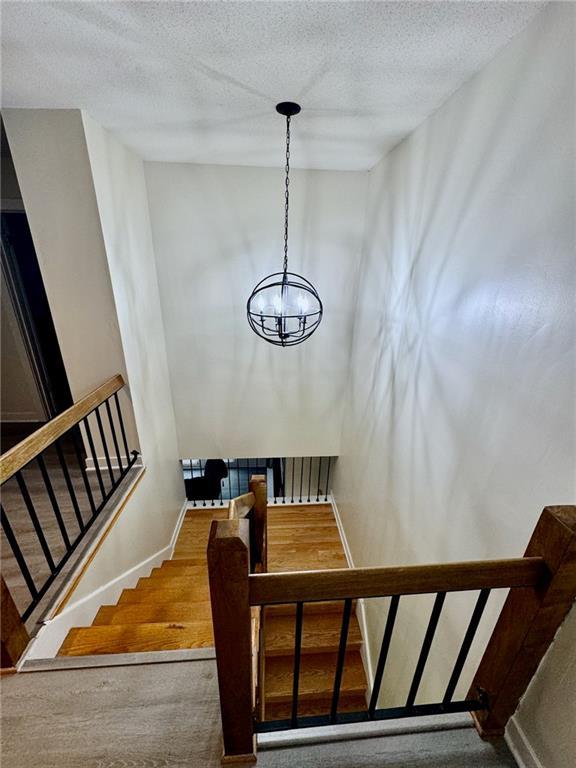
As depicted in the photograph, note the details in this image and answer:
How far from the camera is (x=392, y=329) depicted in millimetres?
2643

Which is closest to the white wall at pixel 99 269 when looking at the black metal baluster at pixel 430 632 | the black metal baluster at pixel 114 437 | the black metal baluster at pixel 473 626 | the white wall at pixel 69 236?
the white wall at pixel 69 236

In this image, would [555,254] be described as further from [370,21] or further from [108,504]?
[108,504]

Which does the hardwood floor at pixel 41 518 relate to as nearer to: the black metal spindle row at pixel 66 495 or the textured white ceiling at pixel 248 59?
the black metal spindle row at pixel 66 495

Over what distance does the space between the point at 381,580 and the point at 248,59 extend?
79.8 inches

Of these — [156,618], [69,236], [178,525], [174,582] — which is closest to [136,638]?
[156,618]

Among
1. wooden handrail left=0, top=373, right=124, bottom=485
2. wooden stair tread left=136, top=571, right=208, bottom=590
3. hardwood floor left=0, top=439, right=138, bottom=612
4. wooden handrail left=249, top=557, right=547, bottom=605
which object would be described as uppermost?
wooden handrail left=249, top=557, right=547, bottom=605

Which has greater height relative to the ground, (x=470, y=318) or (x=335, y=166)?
(x=335, y=166)

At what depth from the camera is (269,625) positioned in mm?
2910

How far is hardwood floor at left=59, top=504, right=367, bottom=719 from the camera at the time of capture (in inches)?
68.3

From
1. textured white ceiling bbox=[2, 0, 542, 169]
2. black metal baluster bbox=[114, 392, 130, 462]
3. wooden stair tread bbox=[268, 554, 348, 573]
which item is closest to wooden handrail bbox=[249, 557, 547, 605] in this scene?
textured white ceiling bbox=[2, 0, 542, 169]

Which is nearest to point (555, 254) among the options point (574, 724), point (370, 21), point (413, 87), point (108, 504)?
point (370, 21)

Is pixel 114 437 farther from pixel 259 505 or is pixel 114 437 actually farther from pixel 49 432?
pixel 259 505

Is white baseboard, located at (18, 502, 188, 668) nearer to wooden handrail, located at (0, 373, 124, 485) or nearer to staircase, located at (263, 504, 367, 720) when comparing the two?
wooden handrail, located at (0, 373, 124, 485)

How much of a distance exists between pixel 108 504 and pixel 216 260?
2308 mm
